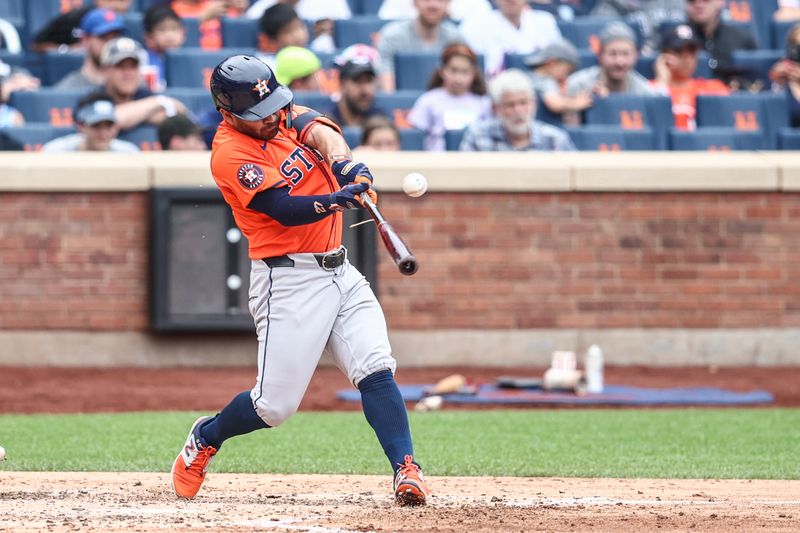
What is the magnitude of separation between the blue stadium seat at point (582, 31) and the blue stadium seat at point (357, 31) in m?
1.78

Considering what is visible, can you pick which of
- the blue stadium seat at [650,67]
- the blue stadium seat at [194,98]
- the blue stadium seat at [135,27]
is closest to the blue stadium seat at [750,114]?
the blue stadium seat at [650,67]

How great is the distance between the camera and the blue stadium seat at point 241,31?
1173cm

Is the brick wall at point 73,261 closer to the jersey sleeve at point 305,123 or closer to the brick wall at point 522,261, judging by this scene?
the brick wall at point 522,261

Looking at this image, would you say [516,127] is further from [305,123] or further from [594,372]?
[305,123]

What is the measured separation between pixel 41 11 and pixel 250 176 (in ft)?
25.1

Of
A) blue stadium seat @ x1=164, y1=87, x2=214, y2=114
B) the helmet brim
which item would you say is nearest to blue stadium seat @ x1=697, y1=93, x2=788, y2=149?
blue stadium seat @ x1=164, y1=87, x2=214, y2=114

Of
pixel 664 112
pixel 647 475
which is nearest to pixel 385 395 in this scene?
pixel 647 475

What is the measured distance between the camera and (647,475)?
6.39 metres

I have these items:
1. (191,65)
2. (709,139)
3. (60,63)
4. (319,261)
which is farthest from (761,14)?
(319,261)

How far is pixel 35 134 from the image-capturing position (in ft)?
34.9

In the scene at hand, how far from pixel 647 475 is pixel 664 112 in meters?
5.80

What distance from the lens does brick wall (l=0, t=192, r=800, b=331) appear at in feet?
33.8

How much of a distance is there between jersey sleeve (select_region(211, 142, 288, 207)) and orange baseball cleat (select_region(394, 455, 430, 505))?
1.11 meters

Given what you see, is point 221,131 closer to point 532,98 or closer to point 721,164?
point 532,98
